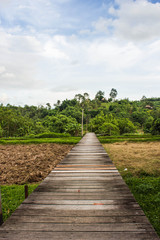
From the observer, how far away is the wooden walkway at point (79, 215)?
5.72 ft

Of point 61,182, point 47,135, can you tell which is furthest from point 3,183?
point 47,135

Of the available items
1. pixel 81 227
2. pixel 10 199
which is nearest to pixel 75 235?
pixel 81 227

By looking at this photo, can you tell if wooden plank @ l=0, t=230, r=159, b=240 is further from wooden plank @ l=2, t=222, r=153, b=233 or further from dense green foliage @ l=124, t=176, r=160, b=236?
dense green foliage @ l=124, t=176, r=160, b=236

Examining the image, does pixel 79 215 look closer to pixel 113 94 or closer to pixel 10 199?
pixel 10 199

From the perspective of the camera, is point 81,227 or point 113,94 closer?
point 81,227

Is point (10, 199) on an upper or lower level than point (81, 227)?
lower

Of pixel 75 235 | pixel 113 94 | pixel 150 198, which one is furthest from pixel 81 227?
pixel 113 94

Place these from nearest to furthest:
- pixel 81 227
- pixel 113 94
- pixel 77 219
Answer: pixel 81 227 → pixel 77 219 → pixel 113 94

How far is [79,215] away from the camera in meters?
2.12

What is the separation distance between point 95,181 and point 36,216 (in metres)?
1.62

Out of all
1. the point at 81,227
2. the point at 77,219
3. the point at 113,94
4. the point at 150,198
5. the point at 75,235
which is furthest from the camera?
the point at 113,94

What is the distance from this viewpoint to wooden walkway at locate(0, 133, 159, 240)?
5.72ft

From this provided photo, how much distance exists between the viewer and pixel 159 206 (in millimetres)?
3928

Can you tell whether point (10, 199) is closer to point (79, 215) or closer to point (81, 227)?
point (79, 215)
